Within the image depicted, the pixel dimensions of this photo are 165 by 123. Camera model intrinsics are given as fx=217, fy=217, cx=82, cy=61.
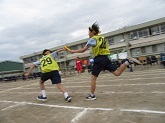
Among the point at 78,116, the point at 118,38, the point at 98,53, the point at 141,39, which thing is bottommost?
the point at 78,116

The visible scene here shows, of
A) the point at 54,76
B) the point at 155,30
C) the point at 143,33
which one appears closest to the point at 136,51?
the point at 143,33

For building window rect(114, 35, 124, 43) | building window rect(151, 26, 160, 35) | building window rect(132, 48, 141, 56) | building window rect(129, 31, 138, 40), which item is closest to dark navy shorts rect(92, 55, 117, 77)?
building window rect(151, 26, 160, 35)

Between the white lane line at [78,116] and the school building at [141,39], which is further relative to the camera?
the school building at [141,39]

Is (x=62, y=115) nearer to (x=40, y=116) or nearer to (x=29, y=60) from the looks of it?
(x=40, y=116)

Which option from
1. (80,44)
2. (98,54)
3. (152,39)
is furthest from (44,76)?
(80,44)

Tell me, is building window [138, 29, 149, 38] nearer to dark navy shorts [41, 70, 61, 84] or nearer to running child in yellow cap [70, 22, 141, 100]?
running child in yellow cap [70, 22, 141, 100]

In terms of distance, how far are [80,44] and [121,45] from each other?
11.8m

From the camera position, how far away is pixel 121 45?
42656 mm

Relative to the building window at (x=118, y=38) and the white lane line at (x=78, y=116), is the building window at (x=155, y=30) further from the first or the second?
the white lane line at (x=78, y=116)

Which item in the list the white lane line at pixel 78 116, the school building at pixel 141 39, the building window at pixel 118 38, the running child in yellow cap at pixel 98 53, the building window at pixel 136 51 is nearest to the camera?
the white lane line at pixel 78 116

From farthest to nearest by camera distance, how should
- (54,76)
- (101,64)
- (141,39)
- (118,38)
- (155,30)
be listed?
(118,38), (141,39), (155,30), (54,76), (101,64)

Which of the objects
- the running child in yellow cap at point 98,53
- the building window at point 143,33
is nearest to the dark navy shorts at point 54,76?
the running child in yellow cap at point 98,53

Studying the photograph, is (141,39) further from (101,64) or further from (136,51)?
(101,64)

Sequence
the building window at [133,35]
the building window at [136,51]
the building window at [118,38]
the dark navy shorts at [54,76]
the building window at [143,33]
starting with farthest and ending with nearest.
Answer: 1. the building window at [118,38]
2. the building window at [133,35]
3. the building window at [136,51]
4. the building window at [143,33]
5. the dark navy shorts at [54,76]
